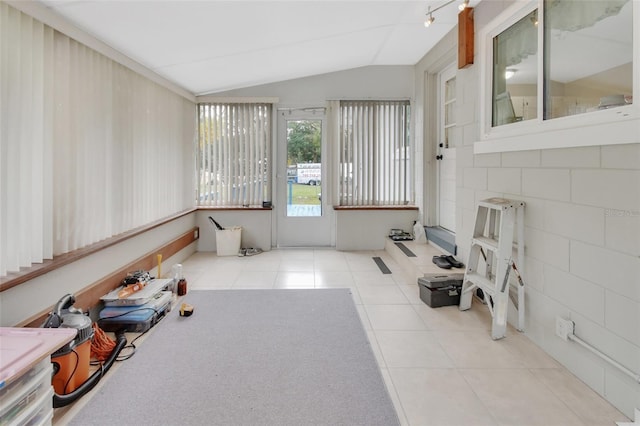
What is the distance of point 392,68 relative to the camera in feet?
17.7

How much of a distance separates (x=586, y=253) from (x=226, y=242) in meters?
4.27

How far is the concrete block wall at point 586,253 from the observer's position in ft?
5.75

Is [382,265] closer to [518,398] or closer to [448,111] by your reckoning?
[448,111]

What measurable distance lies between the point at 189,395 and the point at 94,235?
1.65 meters

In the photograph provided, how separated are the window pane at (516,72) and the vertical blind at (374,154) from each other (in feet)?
7.62

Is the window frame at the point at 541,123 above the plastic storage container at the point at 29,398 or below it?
above

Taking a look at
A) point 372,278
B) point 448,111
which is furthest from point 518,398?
point 448,111

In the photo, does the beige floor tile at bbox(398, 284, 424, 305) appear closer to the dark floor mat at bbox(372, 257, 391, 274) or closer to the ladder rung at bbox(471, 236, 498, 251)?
the dark floor mat at bbox(372, 257, 391, 274)

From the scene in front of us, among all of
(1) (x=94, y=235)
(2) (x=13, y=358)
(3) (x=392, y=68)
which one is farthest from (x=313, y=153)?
(2) (x=13, y=358)

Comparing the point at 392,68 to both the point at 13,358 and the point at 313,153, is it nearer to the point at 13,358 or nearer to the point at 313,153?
the point at 313,153

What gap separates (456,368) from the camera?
2199 mm

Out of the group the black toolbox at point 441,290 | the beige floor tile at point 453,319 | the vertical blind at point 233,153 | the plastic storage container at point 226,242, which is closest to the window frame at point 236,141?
the vertical blind at point 233,153

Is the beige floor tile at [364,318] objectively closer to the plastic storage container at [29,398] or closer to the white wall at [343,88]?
the plastic storage container at [29,398]

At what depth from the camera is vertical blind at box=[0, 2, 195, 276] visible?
79.4 inches
